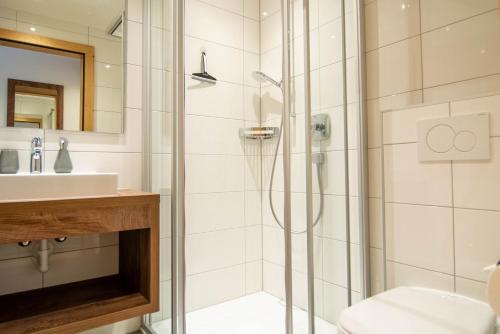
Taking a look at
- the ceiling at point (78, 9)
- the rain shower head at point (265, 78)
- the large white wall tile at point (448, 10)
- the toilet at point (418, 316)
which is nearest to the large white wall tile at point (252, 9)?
the rain shower head at point (265, 78)

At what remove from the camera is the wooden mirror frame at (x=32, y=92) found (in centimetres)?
144

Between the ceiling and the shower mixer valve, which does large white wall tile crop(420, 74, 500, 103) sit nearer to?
the shower mixer valve

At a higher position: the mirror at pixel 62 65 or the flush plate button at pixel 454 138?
the mirror at pixel 62 65

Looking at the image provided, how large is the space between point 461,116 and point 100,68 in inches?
68.8

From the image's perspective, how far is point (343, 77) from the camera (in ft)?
5.06

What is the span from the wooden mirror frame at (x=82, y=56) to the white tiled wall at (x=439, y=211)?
152cm

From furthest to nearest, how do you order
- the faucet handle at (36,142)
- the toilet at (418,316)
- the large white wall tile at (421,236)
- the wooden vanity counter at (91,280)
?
the faucet handle at (36,142) → the large white wall tile at (421,236) → the wooden vanity counter at (91,280) → the toilet at (418,316)

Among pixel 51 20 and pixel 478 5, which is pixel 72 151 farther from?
pixel 478 5

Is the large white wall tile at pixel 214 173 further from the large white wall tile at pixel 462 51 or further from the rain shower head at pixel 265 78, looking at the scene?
the large white wall tile at pixel 462 51

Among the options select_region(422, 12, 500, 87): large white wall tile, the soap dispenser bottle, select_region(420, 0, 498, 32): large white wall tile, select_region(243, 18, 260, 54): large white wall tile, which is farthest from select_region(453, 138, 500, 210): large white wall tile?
the soap dispenser bottle

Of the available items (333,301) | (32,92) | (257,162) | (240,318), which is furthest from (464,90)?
(32,92)

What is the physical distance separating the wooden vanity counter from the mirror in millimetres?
566

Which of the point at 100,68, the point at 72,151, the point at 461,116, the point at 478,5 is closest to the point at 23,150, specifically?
the point at 72,151

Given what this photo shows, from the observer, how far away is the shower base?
69.9 inches
